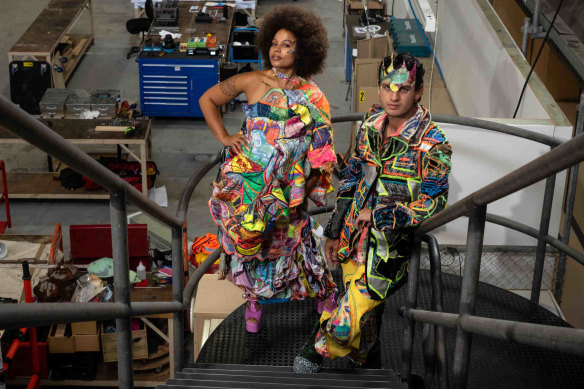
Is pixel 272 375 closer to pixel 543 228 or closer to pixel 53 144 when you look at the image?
pixel 543 228

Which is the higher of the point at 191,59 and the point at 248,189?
the point at 248,189

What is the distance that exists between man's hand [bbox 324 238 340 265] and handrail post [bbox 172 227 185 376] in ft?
2.10

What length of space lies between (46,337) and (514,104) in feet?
14.1

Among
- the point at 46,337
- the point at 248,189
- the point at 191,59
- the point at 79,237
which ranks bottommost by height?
the point at 46,337

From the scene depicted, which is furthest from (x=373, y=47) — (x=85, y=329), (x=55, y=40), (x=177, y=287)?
(x=177, y=287)

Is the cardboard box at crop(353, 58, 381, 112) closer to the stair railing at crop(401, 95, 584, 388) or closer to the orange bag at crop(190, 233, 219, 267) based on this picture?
the orange bag at crop(190, 233, 219, 267)

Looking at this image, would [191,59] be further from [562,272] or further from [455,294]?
[455,294]

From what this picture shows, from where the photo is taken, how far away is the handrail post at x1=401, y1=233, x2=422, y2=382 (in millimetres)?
2986

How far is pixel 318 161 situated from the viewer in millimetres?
3381

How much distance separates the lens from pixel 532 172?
1.67 metres

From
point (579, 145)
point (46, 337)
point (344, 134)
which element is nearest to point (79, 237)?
point (46, 337)

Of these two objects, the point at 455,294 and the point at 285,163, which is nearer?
the point at 285,163

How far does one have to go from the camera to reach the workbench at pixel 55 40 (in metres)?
10.8

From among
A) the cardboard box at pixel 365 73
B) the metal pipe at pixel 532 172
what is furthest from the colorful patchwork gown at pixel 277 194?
the cardboard box at pixel 365 73
